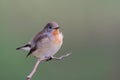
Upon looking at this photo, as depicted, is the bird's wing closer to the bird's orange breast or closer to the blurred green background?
the bird's orange breast

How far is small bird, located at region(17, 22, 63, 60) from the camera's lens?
146 inches

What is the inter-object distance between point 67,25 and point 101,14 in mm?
552

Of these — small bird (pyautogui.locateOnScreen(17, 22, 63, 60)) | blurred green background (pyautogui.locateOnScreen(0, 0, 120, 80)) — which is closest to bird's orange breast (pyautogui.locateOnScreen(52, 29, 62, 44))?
small bird (pyautogui.locateOnScreen(17, 22, 63, 60))

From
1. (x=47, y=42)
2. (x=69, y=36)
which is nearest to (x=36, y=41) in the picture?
(x=47, y=42)

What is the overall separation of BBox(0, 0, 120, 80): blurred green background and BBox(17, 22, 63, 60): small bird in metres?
1.61

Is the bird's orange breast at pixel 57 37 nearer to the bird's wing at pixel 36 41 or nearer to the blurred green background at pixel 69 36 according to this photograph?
the bird's wing at pixel 36 41

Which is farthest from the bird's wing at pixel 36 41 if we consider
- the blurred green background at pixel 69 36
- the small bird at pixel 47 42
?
the blurred green background at pixel 69 36

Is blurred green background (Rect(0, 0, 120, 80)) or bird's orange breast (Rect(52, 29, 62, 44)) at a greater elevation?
bird's orange breast (Rect(52, 29, 62, 44))

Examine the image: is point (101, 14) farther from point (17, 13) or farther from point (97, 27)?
point (17, 13)

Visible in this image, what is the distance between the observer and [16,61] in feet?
19.1

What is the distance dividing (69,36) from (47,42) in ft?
8.94

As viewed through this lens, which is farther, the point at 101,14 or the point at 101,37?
the point at 101,14

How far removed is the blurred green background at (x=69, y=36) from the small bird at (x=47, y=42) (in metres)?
1.61

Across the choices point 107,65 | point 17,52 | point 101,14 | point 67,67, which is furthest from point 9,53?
point 101,14
